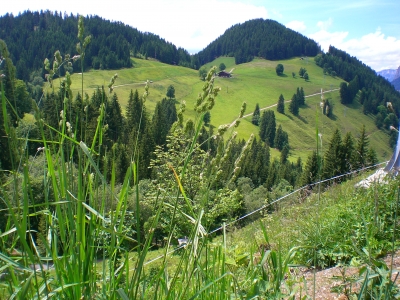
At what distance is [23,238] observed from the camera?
1.10 metres

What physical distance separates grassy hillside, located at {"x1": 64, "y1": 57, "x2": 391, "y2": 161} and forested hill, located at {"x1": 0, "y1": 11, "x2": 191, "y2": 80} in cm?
874

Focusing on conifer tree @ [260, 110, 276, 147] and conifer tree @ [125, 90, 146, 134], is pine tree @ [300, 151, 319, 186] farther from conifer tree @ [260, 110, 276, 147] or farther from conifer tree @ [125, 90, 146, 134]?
conifer tree @ [260, 110, 276, 147]

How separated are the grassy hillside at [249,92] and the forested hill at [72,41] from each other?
874 centimetres

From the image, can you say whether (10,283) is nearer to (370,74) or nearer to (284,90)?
(284,90)

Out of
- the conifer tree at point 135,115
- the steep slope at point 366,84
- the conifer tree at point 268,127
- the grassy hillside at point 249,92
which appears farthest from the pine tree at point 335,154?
the steep slope at point 366,84

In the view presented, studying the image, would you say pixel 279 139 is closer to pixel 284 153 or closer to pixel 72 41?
pixel 284 153

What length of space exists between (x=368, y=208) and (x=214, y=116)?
11513cm

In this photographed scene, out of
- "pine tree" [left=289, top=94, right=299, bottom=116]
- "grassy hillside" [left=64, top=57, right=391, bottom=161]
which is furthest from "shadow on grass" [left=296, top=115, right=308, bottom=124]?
"pine tree" [left=289, top=94, right=299, bottom=116]

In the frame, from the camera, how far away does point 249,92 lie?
145 m

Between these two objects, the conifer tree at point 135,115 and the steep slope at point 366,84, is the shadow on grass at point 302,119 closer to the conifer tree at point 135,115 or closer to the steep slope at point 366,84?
the steep slope at point 366,84

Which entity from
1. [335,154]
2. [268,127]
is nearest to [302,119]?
[268,127]

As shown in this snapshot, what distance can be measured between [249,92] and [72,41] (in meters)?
76.6

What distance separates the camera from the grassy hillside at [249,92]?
113375 mm

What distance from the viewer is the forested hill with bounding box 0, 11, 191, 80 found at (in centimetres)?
12912
